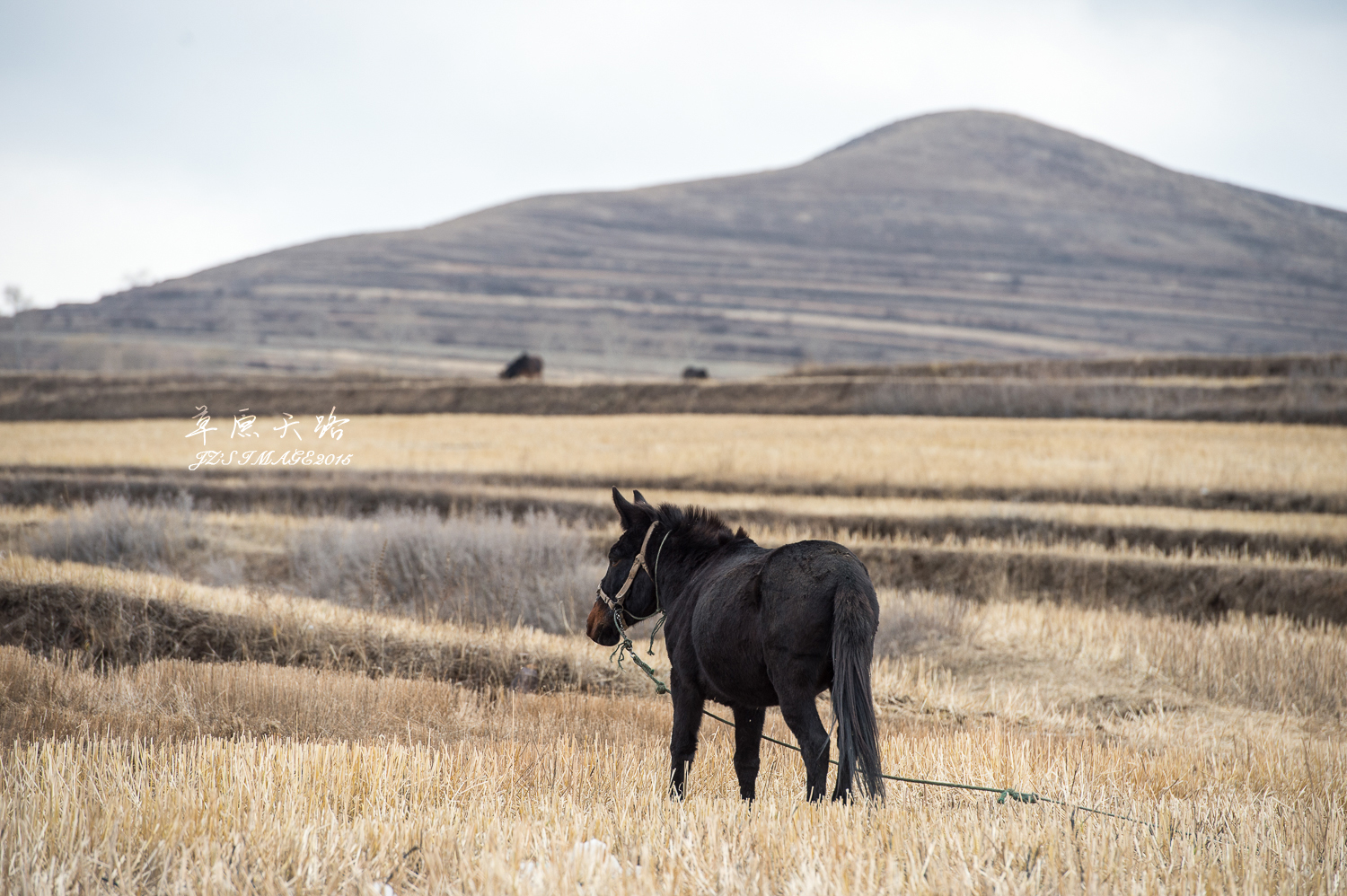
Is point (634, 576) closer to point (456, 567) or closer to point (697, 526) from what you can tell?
point (697, 526)

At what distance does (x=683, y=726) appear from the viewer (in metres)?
4.89

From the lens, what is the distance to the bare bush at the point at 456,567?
42.0ft

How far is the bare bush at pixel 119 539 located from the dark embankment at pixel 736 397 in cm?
2159

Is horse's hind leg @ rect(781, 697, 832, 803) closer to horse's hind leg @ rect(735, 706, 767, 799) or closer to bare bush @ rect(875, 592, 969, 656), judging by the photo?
horse's hind leg @ rect(735, 706, 767, 799)

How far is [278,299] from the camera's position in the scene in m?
137

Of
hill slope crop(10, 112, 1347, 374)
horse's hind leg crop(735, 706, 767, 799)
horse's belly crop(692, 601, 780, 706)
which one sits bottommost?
horse's hind leg crop(735, 706, 767, 799)

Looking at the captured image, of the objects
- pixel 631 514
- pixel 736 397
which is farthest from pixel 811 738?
pixel 736 397

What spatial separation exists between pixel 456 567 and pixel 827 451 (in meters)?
12.0

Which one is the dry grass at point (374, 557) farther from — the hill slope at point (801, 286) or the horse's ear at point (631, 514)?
the hill slope at point (801, 286)

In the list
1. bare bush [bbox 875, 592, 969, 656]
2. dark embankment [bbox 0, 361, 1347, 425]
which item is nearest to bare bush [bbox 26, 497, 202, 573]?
bare bush [bbox 875, 592, 969, 656]

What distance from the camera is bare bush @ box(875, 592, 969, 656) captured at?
432 inches

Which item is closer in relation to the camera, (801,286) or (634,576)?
(634,576)

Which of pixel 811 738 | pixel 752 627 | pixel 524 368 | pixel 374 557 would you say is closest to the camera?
pixel 811 738

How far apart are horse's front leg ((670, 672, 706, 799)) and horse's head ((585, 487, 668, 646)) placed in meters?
0.64
